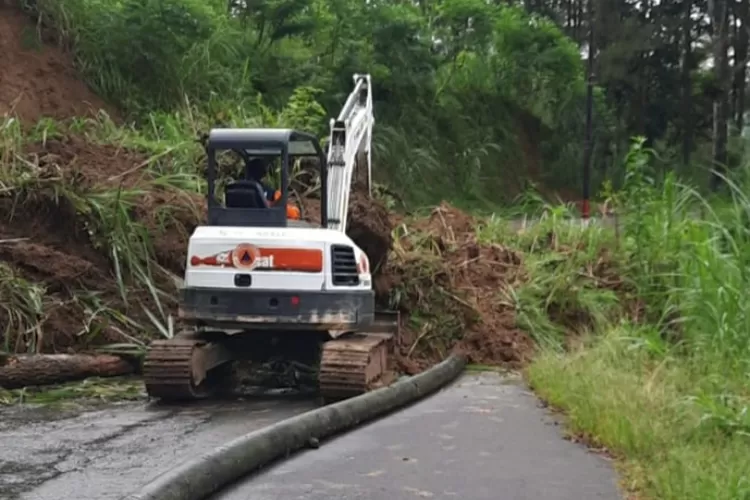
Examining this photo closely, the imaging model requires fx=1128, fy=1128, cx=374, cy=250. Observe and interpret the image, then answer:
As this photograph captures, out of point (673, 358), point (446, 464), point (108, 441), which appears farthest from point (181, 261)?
point (446, 464)

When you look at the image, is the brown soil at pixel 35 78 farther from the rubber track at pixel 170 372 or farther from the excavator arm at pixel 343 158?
the rubber track at pixel 170 372

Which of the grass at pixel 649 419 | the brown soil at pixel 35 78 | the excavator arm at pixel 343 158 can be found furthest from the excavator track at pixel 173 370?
the brown soil at pixel 35 78

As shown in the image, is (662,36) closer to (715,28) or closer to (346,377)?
(715,28)

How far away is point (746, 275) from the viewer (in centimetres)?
966

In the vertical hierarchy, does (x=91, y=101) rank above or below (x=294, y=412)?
above

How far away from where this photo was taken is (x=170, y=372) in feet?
31.5

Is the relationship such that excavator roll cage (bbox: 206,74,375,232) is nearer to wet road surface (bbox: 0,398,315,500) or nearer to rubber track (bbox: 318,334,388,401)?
rubber track (bbox: 318,334,388,401)

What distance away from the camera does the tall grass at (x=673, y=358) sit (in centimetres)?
664

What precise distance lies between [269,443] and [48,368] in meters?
3.97

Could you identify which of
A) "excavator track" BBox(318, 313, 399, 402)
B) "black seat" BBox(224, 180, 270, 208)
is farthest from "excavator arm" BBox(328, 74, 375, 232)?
"excavator track" BBox(318, 313, 399, 402)

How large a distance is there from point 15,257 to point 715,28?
26186mm

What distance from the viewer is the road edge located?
19.4 feet

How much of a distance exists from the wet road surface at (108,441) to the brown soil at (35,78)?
9.78 m

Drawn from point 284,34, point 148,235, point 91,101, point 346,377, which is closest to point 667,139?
point 284,34
